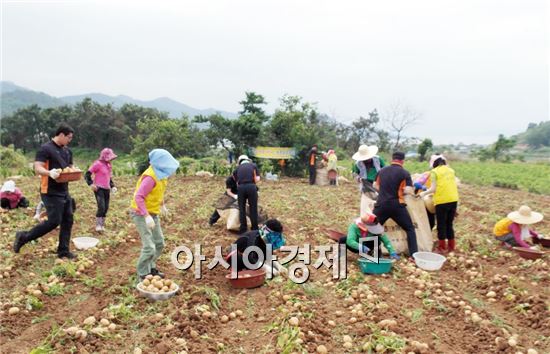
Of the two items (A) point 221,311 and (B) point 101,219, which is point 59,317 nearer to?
(A) point 221,311

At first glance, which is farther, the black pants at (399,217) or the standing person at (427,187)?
the standing person at (427,187)

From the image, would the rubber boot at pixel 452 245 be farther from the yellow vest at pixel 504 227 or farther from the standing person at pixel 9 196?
the standing person at pixel 9 196

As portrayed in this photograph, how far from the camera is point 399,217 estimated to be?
6352 millimetres

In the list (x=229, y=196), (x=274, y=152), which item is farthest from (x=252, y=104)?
(x=229, y=196)

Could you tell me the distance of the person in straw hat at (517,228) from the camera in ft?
22.9

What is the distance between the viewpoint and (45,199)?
5754 mm

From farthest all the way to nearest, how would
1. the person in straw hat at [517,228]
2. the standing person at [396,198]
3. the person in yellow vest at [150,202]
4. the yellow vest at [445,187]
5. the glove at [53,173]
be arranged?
the person in straw hat at [517,228] < the yellow vest at [445,187] < the standing person at [396,198] < the glove at [53,173] < the person in yellow vest at [150,202]

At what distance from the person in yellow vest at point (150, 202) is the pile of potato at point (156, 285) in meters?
0.30

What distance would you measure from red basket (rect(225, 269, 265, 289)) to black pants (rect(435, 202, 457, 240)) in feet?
10.7

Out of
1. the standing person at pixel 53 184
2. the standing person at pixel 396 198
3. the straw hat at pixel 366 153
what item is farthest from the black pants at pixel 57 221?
the straw hat at pixel 366 153

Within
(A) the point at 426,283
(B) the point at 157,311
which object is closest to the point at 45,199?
(B) the point at 157,311

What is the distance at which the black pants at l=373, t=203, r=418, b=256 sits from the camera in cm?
629

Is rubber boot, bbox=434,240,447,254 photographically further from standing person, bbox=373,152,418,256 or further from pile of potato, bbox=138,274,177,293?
pile of potato, bbox=138,274,177,293

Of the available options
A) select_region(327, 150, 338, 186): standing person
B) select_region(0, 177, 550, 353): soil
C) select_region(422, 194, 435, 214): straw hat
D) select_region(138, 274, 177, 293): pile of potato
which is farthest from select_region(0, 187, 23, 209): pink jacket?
select_region(327, 150, 338, 186): standing person
